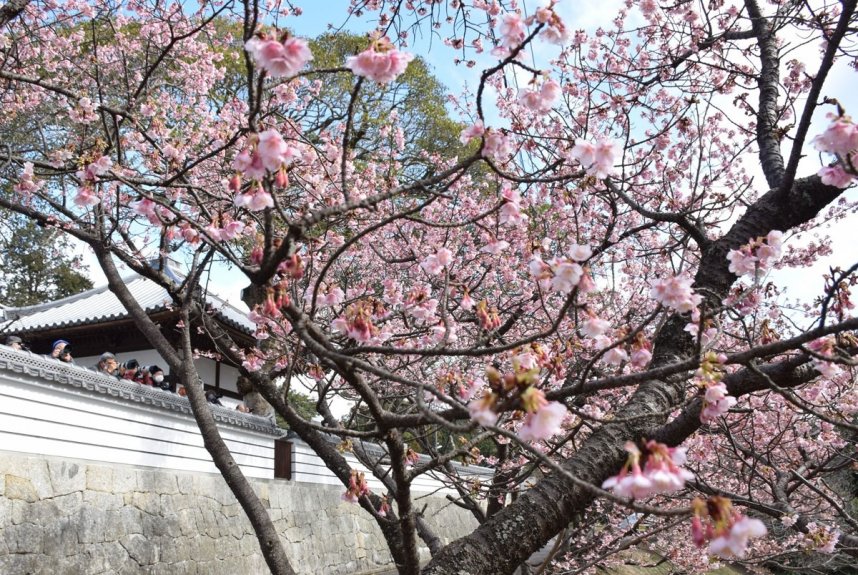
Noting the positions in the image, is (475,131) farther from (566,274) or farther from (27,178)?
(27,178)

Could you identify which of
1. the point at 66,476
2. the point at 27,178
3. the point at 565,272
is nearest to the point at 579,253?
the point at 565,272

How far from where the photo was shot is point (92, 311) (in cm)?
1430

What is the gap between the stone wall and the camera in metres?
5.79

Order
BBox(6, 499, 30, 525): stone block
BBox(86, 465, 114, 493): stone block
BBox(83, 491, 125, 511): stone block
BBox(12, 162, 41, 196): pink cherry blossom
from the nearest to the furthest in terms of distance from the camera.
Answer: BBox(12, 162, 41, 196): pink cherry blossom < BBox(6, 499, 30, 525): stone block < BBox(83, 491, 125, 511): stone block < BBox(86, 465, 114, 493): stone block

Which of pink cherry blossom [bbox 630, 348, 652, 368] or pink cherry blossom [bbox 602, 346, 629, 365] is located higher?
pink cherry blossom [bbox 602, 346, 629, 365]

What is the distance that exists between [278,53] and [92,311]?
562 inches

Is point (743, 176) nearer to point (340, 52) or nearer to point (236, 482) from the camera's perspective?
point (236, 482)

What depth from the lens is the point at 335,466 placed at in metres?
4.62

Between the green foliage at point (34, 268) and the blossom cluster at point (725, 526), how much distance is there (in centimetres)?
2012

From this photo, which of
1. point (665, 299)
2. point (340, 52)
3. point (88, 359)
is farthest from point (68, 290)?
point (665, 299)

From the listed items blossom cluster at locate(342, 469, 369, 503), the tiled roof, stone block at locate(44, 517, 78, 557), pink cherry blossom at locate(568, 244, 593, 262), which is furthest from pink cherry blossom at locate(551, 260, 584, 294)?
the tiled roof

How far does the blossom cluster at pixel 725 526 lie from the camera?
1464 mm

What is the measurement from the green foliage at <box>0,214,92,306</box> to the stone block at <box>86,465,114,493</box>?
1386 centimetres

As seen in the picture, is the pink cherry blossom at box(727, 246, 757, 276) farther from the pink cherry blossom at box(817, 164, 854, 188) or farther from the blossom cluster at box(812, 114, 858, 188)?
the blossom cluster at box(812, 114, 858, 188)
